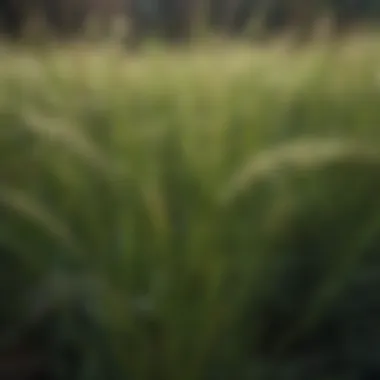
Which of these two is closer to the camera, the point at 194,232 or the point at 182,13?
the point at 194,232

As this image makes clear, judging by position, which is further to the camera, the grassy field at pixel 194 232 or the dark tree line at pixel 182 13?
the dark tree line at pixel 182 13

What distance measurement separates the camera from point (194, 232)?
1.13m

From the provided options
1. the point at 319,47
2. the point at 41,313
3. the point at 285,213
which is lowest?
the point at 41,313

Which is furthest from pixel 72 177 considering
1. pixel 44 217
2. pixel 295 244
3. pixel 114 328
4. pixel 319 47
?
pixel 319 47

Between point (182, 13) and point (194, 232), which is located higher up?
point (194, 232)

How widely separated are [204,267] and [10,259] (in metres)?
0.31

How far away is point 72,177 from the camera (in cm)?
120

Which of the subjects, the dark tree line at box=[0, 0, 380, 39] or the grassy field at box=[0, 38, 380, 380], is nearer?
the grassy field at box=[0, 38, 380, 380]

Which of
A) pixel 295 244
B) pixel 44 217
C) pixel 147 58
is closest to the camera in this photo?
pixel 44 217

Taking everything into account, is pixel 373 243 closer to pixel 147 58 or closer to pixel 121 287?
pixel 121 287

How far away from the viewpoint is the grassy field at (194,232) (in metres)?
1.12

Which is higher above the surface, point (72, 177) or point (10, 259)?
point (72, 177)

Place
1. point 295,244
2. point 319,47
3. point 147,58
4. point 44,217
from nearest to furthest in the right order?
point 44,217 → point 295,244 → point 319,47 → point 147,58

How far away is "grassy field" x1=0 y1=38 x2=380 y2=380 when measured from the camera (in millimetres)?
1117
